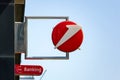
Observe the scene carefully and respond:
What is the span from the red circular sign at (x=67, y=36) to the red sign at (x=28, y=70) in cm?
93

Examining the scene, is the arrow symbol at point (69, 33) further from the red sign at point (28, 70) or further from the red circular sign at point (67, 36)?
the red sign at point (28, 70)

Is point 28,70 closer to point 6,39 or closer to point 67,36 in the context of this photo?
point 67,36

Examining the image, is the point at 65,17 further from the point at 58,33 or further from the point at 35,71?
the point at 35,71

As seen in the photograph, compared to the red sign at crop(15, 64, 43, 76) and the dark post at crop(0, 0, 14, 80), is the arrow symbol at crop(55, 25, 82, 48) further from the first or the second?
the dark post at crop(0, 0, 14, 80)

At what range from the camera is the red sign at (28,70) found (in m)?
11.2

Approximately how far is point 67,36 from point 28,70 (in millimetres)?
1372

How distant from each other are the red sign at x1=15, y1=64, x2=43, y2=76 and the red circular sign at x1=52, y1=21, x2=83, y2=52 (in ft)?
3.05

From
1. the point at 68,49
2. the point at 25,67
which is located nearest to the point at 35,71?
the point at 25,67

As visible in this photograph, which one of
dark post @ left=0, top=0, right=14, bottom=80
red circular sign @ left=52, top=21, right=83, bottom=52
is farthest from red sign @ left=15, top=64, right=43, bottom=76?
dark post @ left=0, top=0, right=14, bottom=80

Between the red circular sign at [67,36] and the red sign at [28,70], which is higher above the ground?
the red circular sign at [67,36]

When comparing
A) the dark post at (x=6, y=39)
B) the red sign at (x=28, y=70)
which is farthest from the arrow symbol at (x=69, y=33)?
the dark post at (x=6, y=39)

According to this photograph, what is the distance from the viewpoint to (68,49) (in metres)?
10.8

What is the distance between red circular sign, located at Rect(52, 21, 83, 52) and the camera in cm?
1069

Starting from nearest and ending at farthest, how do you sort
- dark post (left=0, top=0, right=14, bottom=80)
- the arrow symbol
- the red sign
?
dark post (left=0, top=0, right=14, bottom=80) → the arrow symbol → the red sign
